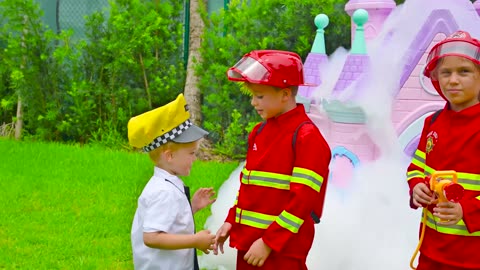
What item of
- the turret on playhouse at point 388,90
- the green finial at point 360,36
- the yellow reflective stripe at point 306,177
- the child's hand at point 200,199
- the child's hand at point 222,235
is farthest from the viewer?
the green finial at point 360,36

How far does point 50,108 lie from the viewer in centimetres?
885

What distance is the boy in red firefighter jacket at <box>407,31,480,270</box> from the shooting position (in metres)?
2.48

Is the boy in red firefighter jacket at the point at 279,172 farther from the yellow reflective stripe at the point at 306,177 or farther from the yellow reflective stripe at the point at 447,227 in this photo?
the yellow reflective stripe at the point at 447,227

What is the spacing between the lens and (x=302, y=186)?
103 inches

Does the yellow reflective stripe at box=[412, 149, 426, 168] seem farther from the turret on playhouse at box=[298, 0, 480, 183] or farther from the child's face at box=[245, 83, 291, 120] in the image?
the turret on playhouse at box=[298, 0, 480, 183]

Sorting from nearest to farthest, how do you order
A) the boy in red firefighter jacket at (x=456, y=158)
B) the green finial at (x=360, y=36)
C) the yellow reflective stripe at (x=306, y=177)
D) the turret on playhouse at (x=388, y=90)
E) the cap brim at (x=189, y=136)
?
the boy in red firefighter jacket at (x=456, y=158) → the yellow reflective stripe at (x=306, y=177) → the cap brim at (x=189, y=136) → the turret on playhouse at (x=388, y=90) → the green finial at (x=360, y=36)

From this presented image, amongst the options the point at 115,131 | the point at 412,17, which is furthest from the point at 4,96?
the point at 412,17

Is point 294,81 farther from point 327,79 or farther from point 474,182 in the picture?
point 327,79

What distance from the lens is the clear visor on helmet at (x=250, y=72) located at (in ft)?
8.85

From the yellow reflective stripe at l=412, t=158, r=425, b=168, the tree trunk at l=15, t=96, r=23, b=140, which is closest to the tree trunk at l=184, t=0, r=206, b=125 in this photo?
the tree trunk at l=15, t=96, r=23, b=140

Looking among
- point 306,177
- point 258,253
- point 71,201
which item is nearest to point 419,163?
point 306,177

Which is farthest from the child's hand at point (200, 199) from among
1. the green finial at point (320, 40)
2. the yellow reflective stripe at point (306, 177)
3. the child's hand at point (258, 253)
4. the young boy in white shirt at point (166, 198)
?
the green finial at point (320, 40)

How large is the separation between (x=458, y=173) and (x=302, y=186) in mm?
549

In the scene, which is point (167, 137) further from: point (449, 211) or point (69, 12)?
point (69, 12)
